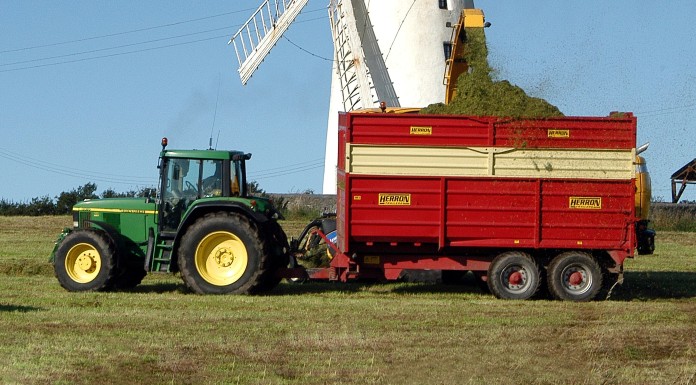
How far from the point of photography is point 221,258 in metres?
15.5

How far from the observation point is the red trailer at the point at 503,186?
50.0 feet

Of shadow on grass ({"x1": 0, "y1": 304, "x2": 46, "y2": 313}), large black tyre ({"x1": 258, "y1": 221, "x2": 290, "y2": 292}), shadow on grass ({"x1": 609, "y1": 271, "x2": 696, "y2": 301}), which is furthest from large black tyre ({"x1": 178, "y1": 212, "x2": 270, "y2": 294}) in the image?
shadow on grass ({"x1": 609, "y1": 271, "x2": 696, "y2": 301})

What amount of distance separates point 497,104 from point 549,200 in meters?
1.52

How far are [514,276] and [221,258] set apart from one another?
4019mm

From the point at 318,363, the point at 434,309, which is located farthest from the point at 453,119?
the point at 318,363

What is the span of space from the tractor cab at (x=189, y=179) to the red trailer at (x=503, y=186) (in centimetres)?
174

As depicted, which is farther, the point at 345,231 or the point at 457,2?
the point at 457,2

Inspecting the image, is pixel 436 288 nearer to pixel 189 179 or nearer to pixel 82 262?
pixel 189 179

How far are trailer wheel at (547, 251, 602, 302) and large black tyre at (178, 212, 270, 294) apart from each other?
12.8ft

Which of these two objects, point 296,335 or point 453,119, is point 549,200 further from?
point 296,335

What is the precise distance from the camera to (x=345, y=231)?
50.2 ft

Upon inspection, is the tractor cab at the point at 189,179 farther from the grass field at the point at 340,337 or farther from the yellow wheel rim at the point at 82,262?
the grass field at the point at 340,337

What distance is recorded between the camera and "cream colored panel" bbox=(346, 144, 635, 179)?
15.2 metres

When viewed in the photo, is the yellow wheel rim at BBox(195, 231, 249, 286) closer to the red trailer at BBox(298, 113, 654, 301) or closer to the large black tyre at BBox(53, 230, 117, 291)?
the large black tyre at BBox(53, 230, 117, 291)
